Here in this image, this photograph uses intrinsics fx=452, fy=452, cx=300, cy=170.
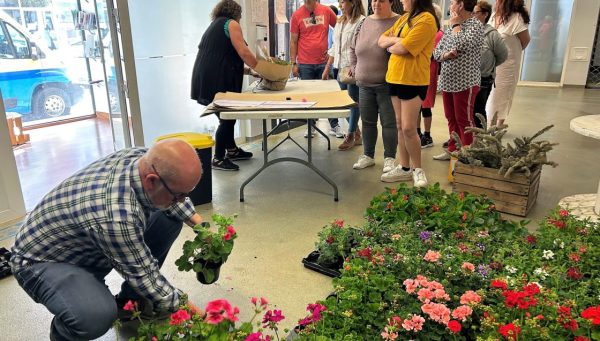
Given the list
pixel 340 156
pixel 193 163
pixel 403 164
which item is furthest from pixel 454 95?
pixel 193 163

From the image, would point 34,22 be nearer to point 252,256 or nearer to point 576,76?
point 252,256

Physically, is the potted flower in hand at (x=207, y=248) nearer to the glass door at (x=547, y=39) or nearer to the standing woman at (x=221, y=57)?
the standing woman at (x=221, y=57)

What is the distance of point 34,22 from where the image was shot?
3.39 m

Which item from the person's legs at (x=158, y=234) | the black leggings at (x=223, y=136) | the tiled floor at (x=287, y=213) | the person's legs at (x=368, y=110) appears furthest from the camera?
the black leggings at (x=223, y=136)

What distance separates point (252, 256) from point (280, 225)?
0.44 meters

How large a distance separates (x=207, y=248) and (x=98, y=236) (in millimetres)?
387

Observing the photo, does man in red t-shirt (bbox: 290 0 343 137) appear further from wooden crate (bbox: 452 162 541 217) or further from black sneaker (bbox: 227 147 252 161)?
wooden crate (bbox: 452 162 541 217)

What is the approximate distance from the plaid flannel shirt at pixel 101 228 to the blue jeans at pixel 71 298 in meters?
0.04

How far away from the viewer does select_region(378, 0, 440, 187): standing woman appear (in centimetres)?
302

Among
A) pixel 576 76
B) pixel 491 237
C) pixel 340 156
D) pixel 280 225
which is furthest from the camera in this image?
pixel 576 76

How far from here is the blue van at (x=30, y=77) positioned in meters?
3.24

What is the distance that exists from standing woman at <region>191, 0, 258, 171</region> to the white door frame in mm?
1414

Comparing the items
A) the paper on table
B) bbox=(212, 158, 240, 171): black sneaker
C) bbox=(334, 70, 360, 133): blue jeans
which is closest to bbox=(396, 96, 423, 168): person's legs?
the paper on table

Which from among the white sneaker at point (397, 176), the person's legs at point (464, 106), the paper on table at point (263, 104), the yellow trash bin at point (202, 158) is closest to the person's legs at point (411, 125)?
the white sneaker at point (397, 176)
